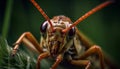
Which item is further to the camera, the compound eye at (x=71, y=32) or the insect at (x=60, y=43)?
the compound eye at (x=71, y=32)

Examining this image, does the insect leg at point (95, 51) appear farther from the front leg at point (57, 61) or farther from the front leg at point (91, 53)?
the front leg at point (57, 61)

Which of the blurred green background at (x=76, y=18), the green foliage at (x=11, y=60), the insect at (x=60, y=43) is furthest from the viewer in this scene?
the blurred green background at (x=76, y=18)

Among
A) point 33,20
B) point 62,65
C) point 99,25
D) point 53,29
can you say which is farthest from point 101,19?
point 53,29

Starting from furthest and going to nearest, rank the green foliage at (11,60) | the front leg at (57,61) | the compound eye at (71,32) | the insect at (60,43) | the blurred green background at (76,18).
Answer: the blurred green background at (76,18) < the compound eye at (71,32) < the insect at (60,43) < the front leg at (57,61) < the green foliage at (11,60)

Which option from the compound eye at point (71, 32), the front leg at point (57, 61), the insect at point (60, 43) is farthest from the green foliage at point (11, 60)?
the compound eye at point (71, 32)

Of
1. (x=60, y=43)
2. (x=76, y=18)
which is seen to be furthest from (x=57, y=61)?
(x=76, y=18)

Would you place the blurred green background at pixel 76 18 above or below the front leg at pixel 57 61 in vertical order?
above

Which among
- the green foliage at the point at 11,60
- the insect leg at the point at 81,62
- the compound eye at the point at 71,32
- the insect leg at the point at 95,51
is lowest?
the insect leg at the point at 81,62

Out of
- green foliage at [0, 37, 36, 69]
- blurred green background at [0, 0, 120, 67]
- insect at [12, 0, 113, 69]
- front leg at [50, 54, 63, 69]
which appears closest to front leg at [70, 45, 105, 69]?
insect at [12, 0, 113, 69]

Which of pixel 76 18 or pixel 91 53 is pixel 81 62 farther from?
pixel 76 18
